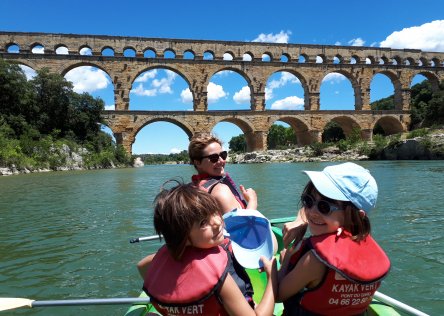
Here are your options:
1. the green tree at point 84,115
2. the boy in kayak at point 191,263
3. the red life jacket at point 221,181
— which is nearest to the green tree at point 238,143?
the green tree at point 84,115

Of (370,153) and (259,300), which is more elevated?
(370,153)

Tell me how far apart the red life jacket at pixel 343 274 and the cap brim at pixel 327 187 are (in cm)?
18

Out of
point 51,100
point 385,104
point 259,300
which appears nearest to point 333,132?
point 385,104

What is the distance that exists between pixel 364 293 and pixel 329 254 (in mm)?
295

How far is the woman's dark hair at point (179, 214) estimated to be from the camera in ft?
5.81

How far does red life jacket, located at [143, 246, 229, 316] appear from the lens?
1719 mm

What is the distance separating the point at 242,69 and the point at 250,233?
120 ft

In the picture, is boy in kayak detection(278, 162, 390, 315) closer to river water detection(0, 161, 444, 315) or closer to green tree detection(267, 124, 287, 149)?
river water detection(0, 161, 444, 315)

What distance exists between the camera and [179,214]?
1.77m

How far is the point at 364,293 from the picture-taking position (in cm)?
193

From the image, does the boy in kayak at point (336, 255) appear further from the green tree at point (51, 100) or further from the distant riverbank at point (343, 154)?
the green tree at point (51, 100)

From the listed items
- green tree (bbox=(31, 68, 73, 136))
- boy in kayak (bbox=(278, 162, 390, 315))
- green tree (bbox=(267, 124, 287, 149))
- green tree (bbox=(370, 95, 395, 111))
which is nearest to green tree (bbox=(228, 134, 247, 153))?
green tree (bbox=(267, 124, 287, 149))

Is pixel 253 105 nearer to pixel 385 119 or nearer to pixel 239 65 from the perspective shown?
pixel 239 65

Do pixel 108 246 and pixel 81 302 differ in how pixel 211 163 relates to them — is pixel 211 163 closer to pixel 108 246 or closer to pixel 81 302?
pixel 81 302
